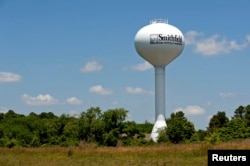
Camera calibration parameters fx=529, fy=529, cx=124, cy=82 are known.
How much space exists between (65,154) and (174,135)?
19.0 m

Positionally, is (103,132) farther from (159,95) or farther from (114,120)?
(159,95)

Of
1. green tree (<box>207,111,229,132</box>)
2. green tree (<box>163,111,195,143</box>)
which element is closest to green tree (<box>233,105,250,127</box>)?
green tree (<box>207,111,229,132</box>)

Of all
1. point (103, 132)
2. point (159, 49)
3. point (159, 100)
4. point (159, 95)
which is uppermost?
point (159, 49)

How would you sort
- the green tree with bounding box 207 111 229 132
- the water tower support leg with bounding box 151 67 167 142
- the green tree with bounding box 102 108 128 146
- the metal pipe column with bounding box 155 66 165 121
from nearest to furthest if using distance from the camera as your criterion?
the green tree with bounding box 102 108 128 146, the water tower support leg with bounding box 151 67 167 142, the metal pipe column with bounding box 155 66 165 121, the green tree with bounding box 207 111 229 132

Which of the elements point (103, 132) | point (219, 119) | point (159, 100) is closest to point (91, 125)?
point (103, 132)

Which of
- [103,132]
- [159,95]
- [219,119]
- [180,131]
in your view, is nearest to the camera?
[180,131]

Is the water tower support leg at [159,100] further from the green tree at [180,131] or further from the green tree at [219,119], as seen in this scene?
the green tree at [219,119]

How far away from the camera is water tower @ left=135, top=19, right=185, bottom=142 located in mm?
50344

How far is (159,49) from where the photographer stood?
50.2 m

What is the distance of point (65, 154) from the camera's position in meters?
28.4

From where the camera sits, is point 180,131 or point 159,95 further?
point 159,95

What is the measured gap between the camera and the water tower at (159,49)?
165 feet

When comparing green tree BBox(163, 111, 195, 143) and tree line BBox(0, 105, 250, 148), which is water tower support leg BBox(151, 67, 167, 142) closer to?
tree line BBox(0, 105, 250, 148)

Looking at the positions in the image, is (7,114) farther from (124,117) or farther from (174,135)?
(174,135)
